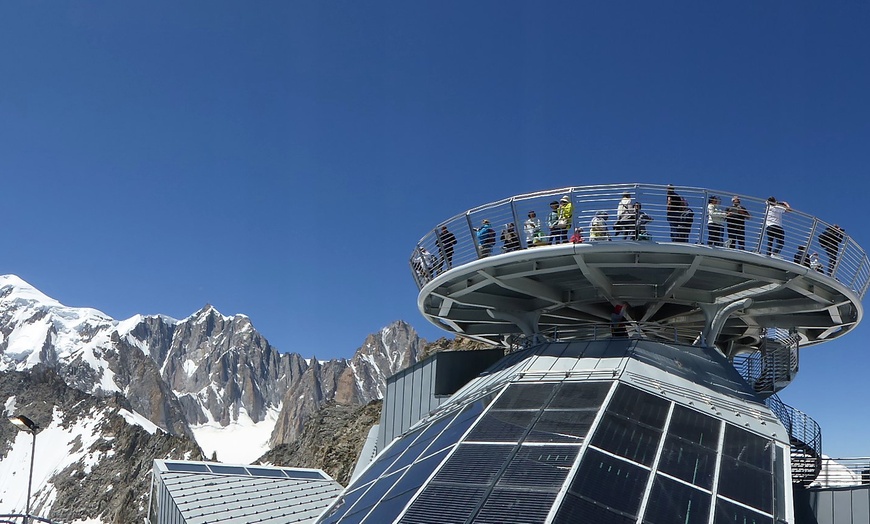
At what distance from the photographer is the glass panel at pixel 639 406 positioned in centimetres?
1334

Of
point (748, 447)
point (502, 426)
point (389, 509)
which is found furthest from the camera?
point (502, 426)

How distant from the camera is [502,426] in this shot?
13.4 metres

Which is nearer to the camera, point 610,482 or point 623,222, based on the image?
point 610,482

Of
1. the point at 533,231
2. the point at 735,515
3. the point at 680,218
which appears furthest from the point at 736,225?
the point at 735,515

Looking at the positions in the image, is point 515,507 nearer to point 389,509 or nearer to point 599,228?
point 389,509

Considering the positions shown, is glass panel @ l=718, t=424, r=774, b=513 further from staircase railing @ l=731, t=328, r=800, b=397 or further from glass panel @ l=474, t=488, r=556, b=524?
staircase railing @ l=731, t=328, r=800, b=397

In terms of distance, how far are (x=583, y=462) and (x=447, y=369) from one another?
10.1 m

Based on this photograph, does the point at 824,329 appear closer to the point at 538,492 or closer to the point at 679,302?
the point at 679,302

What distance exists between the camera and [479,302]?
21922 mm

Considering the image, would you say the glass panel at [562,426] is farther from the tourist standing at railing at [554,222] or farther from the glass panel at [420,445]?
the tourist standing at railing at [554,222]

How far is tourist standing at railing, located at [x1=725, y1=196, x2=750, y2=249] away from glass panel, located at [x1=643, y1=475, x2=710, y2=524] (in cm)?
796

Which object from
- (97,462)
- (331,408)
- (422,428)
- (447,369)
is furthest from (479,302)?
(97,462)

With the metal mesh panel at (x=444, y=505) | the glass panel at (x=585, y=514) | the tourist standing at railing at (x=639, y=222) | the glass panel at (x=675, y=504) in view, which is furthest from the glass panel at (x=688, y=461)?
the tourist standing at railing at (x=639, y=222)

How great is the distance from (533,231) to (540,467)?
8150mm
